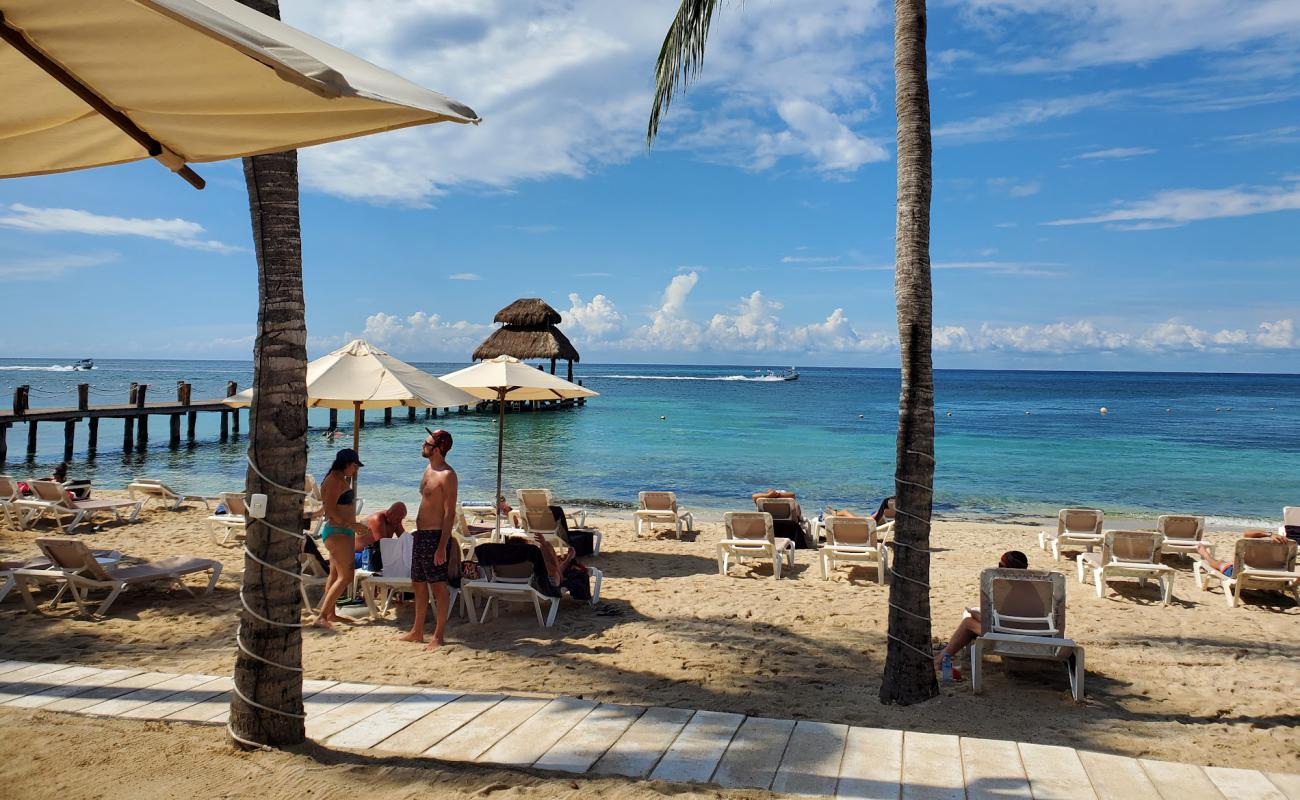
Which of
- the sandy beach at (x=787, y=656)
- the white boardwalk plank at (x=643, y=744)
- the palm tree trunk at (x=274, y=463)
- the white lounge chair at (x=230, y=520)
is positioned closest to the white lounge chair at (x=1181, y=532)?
the sandy beach at (x=787, y=656)

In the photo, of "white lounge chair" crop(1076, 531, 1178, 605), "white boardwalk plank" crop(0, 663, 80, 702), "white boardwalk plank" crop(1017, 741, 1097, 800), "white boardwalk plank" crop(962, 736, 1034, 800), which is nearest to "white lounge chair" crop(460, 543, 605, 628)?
"white boardwalk plank" crop(0, 663, 80, 702)

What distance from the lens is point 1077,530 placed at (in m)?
10.8

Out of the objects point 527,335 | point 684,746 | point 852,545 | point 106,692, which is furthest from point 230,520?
point 527,335

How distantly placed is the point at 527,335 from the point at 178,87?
33.9 metres

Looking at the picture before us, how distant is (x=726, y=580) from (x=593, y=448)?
68.8 ft

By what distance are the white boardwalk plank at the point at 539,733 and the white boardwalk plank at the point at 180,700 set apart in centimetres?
179

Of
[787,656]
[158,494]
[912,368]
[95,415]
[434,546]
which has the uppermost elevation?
[912,368]

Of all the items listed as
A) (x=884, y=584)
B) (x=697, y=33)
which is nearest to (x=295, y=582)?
(x=697, y=33)

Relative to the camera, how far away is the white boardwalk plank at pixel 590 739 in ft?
11.3

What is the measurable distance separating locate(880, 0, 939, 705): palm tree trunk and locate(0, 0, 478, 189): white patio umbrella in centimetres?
355

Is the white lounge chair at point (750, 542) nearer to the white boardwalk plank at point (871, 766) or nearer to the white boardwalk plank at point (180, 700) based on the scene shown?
the white boardwalk plank at point (871, 766)

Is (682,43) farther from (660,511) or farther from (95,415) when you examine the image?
(95,415)

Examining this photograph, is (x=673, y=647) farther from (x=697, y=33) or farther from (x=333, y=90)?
(x=333, y=90)

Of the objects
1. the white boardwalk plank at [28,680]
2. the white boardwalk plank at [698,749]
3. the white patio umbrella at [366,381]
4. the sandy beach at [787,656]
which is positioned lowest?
the sandy beach at [787,656]
